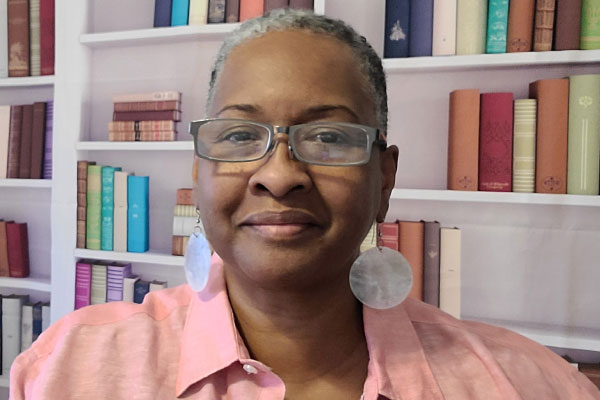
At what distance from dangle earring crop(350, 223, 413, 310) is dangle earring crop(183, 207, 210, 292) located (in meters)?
0.26

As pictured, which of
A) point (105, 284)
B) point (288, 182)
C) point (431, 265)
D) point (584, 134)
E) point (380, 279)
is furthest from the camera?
point (105, 284)

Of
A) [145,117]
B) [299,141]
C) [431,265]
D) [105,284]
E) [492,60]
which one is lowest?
[105,284]

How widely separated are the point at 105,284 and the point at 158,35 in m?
0.80

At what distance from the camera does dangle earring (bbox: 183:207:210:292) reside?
0.76 m

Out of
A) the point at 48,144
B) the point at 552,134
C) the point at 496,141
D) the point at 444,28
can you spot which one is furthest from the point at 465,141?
the point at 48,144

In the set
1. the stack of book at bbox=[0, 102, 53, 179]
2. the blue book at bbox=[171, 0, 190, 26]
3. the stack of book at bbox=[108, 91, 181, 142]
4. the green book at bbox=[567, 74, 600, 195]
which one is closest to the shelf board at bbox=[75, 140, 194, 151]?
the stack of book at bbox=[108, 91, 181, 142]

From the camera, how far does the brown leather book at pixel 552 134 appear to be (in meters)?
1.14

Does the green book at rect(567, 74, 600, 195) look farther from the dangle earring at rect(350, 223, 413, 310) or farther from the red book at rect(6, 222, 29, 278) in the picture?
the red book at rect(6, 222, 29, 278)

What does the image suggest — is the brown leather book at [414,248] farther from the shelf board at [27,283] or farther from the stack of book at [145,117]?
the shelf board at [27,283]

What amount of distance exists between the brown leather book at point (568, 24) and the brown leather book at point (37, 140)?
1.52 meters

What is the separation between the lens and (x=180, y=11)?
127 centimetres

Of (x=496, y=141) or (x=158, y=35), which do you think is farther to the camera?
(x=158, y=35)

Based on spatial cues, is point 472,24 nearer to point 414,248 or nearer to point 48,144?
point 414,248

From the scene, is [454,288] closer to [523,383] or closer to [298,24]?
[523,383]
